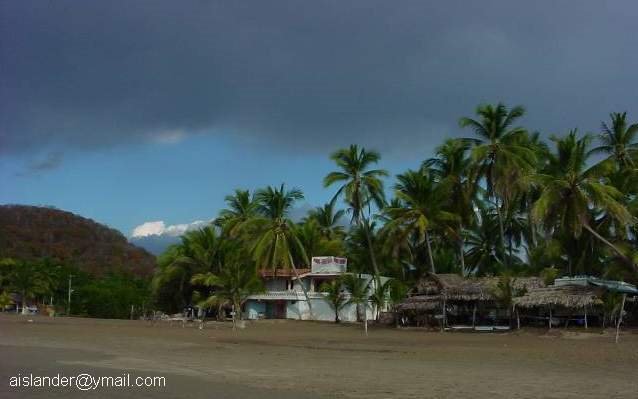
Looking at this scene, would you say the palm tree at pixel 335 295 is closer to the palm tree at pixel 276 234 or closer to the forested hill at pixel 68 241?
the palm tree at pixel 276 234

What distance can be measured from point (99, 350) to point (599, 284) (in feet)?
74.6

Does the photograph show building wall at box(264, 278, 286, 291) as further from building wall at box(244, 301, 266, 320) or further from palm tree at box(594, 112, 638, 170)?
palm tree at box(594, 112, 638, 170)

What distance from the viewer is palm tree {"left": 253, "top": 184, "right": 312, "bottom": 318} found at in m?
45.8

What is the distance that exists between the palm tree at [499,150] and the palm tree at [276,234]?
49.4 ft

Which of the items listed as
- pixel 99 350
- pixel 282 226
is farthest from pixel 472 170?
pixel 99 350

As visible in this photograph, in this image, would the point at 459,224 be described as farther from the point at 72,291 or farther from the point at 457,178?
the point at 72,291

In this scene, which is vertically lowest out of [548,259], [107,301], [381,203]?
[107,301]

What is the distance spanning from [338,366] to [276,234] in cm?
3111

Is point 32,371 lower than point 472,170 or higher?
lower

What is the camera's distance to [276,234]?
152 feet

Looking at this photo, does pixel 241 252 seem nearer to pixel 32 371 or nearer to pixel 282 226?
pixel 282 226

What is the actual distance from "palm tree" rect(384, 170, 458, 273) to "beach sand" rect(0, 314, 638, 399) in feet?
44.6

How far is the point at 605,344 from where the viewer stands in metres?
23.9

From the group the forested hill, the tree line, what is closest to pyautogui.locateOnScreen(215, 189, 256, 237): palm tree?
the tree line
